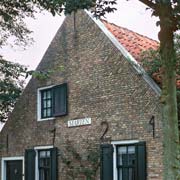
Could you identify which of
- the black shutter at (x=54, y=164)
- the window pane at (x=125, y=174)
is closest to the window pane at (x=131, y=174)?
the window pane at (x=125, y=174)

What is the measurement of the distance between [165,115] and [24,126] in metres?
9.95

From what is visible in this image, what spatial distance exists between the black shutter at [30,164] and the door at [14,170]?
75 centimetres

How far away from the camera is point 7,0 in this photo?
15.7 m

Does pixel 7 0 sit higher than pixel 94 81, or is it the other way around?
pixel 7 0

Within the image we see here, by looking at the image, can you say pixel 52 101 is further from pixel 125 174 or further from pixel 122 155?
pixel 125 174

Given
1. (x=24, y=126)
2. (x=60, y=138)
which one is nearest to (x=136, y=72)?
(x=60, y=138)

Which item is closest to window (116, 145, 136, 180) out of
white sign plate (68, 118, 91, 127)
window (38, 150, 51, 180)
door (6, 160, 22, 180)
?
white sign plate (68, 118, 91, 127)

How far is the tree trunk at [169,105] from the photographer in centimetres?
976

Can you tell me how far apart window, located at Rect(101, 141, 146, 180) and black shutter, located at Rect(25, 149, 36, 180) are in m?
3.53

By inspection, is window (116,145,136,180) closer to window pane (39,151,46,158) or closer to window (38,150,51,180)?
window (38,150,51,180)

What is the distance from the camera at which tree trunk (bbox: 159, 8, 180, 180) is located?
976 cm

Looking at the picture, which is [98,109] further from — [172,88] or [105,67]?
[172,88]

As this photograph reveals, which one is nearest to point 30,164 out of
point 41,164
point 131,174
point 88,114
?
point 41,164

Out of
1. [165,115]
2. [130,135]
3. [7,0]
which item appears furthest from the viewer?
[7,0]
